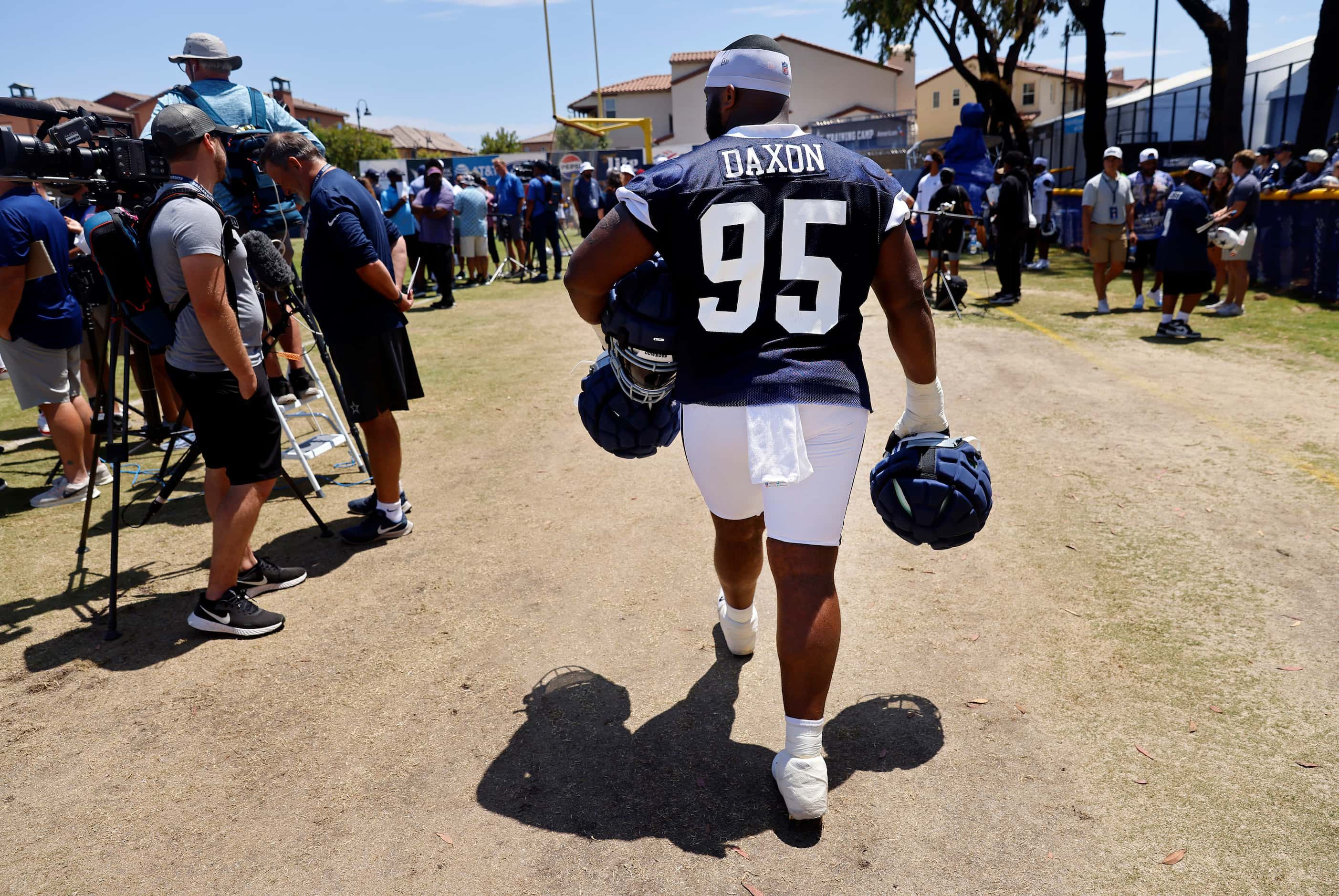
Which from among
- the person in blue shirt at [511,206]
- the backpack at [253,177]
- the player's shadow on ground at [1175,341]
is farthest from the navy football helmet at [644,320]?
the person in blue shirt at [511,206]

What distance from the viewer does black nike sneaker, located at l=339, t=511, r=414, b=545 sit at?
4.89 m

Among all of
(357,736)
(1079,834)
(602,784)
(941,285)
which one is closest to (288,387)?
(357,736)

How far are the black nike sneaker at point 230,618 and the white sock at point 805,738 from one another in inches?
99.1

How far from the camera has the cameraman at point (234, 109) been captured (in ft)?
19.2

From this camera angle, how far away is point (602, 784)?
112 inches

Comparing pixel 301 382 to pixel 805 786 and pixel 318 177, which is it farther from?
pixel 805 786

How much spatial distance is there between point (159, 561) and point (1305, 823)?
5.17 metres

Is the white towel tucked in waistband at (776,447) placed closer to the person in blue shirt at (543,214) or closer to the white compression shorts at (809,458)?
the white compression shorts at (809,458)

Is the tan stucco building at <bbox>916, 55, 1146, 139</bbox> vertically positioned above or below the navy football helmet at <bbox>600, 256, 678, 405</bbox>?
above

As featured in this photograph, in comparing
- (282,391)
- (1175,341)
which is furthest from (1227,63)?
(282,391)

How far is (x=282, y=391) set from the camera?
717cm

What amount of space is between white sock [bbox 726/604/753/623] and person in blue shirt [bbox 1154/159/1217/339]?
313 inches

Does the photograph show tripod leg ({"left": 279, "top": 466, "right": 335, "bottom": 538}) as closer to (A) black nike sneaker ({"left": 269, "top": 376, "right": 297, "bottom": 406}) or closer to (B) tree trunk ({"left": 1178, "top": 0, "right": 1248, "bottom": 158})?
(A) black nike sneaker ({"left": 269, "top": 376, "right": 297, "bottom": 406})

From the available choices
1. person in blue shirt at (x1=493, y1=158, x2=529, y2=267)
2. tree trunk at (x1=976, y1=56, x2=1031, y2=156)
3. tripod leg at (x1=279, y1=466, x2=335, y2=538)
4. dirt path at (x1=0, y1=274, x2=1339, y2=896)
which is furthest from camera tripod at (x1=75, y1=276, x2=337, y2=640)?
tree trunk at (x1=976, y1=56, x2=1031, y2=156)
